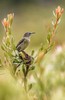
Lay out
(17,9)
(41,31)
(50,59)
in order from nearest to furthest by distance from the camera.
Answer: (50,59) < (41,31) < (17,9)

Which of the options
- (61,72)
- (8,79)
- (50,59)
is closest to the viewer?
(8,79)

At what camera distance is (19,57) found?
2.68 metres

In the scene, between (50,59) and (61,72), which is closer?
(61,72)

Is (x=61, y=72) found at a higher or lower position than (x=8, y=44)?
lower

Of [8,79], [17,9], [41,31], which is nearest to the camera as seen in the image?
[8,79]

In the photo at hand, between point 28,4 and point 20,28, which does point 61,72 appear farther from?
point 28,4

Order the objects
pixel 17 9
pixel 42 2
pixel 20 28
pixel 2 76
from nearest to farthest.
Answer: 1. pixel 2 76
2. pixel 20 28
3. pixel 17 9
4. pixel 42 2

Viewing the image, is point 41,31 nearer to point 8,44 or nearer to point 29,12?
point 29,12

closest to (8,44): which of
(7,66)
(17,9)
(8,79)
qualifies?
(7,66)

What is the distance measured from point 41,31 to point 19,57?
14.2 meters

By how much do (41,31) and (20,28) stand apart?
2157mm

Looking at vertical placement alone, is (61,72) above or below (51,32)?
below

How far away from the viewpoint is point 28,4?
1147 inches

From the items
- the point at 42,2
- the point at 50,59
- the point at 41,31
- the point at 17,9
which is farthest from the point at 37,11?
the point at 50,59
